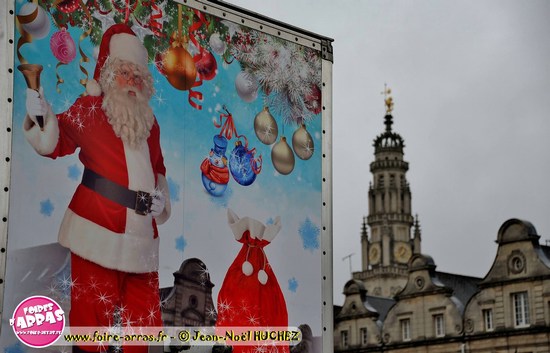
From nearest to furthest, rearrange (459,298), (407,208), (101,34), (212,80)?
1. (101,34)
2. (212,80)
3. (459,298)
4. (407,208)

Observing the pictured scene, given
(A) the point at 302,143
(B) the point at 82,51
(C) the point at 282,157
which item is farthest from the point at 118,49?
(A) the point at 302,143

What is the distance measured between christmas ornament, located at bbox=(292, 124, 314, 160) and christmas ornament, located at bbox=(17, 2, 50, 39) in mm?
1846

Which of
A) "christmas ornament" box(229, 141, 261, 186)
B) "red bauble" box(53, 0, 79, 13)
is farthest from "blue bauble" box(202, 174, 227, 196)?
"red bauble" box(53, 0, 79, 13)

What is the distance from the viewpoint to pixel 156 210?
5.41 metres

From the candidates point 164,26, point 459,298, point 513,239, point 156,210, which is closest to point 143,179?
point 156,210

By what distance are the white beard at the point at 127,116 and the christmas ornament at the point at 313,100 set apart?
1321 mm

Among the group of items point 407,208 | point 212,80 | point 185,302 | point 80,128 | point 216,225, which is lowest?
point 185,302

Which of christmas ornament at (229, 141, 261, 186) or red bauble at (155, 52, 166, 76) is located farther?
christmas ornament at (229, 141, 261, 186)

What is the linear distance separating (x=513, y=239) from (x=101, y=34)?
1313 inches

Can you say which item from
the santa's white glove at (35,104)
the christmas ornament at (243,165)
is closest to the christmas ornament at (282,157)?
the christmas ornament at (243,165)

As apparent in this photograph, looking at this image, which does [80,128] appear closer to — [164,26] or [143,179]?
[143,179]

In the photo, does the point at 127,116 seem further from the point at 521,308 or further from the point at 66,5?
the point at 521,308

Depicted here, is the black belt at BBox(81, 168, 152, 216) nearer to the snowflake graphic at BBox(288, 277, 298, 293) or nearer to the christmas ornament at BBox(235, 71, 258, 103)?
the christmas ornament at BBox(235, 71, 258, 103)

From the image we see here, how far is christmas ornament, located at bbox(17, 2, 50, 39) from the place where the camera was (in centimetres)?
509
